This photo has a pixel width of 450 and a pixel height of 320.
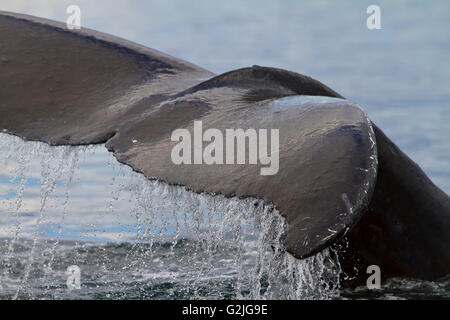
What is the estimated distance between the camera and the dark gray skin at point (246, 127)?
241 cm

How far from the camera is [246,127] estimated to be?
9.76 feet

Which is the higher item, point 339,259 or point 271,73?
point 271,73

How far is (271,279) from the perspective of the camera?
3920mm

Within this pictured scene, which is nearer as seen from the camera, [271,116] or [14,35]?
[271,116]

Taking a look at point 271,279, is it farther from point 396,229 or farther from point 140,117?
point 140,117

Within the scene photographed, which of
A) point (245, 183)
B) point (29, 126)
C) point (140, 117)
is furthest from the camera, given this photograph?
point (29, 126)

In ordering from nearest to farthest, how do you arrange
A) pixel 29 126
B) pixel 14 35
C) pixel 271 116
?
pixel 271 116
pixel 29 126
pixel 14 35

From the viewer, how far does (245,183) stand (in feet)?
8.50

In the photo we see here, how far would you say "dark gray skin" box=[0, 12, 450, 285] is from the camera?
7.91ft

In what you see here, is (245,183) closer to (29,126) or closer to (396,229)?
(29,126)

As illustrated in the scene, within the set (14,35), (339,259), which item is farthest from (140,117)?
(339,259)
